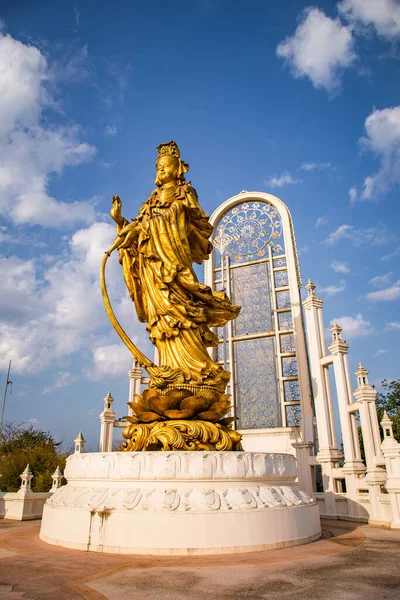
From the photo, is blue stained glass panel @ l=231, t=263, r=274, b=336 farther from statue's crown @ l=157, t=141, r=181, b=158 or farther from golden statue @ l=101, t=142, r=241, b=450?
statue's crown @ l=157, t=141, r=181, b=158

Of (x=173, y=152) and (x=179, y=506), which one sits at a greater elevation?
(x=173, y=152)

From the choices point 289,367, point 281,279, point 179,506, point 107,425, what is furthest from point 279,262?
point 179,506

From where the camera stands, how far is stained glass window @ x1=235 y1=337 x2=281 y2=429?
11.6 metres

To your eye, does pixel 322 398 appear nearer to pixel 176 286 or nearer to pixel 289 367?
pixel 289 367

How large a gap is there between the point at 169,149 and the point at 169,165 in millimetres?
551

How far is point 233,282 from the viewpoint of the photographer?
13.6 m

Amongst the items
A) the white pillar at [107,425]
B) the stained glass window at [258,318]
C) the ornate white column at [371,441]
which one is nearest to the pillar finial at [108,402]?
the white pillar at [107,425]

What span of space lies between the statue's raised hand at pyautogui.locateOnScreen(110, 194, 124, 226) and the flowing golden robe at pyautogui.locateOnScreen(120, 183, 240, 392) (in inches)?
8.1

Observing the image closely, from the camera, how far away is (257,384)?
12.1m

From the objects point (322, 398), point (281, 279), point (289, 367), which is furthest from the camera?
point (281, 279)

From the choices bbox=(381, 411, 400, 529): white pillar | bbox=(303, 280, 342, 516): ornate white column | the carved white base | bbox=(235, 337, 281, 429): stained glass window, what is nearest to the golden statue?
the carved white base

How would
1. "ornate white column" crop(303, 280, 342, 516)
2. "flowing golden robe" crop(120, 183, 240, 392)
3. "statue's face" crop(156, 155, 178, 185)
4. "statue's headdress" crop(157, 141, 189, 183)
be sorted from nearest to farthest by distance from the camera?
"flowing golden robe" crop(120, 183, 240, 392)
"statue's face" crop(156, 155, 178, 185)
"statue's headdress" crop(157, 141, 189, 183)
"ornate white column" crop(303, 280, 342, 516)

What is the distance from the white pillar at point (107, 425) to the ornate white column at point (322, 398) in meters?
5.87

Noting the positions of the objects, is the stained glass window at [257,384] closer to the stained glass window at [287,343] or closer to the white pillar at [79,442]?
the stained glass window at [287,343]
